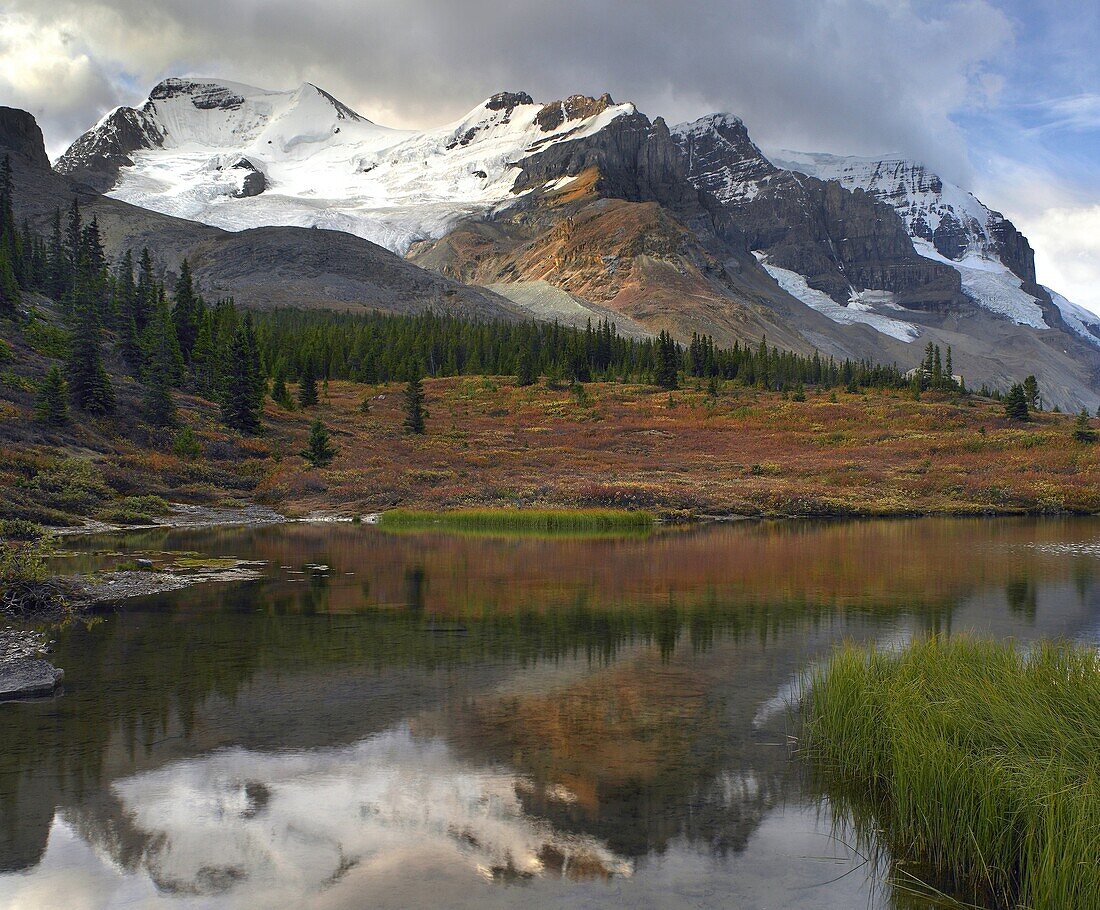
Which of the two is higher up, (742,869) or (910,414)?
(910,414)

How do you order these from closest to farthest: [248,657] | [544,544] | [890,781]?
[890,781] < [248,657] < [544,544]

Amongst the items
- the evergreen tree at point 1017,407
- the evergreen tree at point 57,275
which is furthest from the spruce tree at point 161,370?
the evergreen tree at point 1017,407

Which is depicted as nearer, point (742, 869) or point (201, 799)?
point (742, 869)

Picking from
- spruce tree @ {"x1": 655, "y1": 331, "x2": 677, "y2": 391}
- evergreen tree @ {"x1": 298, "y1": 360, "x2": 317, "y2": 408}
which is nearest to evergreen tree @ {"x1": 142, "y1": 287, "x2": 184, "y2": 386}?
evergreen tree @ {"x1": 298, "y1": 360, "x2": 317, "y2": 408}

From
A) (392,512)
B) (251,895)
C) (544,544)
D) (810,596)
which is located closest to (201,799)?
(251,895)

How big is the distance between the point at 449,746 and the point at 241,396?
192ft

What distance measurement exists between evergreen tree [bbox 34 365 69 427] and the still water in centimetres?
3050

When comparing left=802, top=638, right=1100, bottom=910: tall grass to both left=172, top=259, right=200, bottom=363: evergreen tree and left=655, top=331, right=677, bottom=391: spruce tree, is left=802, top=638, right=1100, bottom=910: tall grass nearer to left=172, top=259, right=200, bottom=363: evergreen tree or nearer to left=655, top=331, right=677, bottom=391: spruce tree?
left=172, top=259, right=200, bottom=363: evergreen tree

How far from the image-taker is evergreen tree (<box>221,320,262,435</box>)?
2498 inches

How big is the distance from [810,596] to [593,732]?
12.9 metres

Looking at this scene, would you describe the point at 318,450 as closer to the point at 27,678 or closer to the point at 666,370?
the point at 27,678

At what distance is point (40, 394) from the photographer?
165 feet

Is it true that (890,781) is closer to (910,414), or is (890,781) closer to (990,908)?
(990,908)

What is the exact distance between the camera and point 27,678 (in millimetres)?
13352
